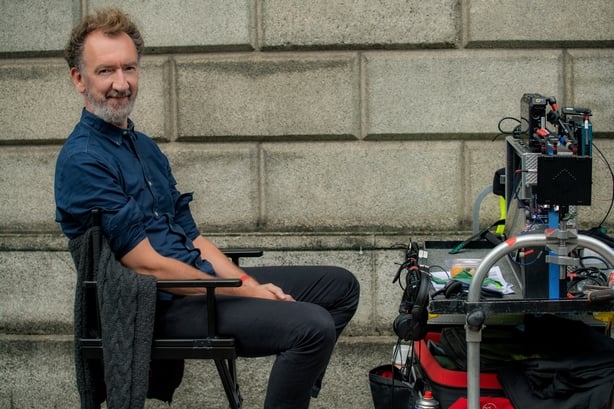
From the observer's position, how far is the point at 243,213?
5.61 m

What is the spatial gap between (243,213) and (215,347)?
2134 mm

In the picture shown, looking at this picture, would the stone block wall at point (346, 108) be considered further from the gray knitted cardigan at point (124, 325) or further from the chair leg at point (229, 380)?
the gray knitted cardigan at point (124, 325)

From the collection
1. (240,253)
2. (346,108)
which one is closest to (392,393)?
(240,253)

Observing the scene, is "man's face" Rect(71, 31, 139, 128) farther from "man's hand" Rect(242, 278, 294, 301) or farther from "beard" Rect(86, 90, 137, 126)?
"man's hand" Rect(242, 278, 294, 301)

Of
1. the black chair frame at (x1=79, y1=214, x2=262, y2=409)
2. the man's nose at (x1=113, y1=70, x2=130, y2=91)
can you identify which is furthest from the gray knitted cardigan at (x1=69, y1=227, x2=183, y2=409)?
the man's nose at (x1=113, y1=70, x2=130, y2=91)

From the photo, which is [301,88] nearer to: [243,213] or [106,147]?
[243,213]

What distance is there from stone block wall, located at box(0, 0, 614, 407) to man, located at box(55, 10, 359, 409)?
1.45m

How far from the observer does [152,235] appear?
3.85 m

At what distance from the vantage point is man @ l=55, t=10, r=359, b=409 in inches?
139

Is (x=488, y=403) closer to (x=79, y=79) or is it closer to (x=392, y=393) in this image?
(x=392, y=393)

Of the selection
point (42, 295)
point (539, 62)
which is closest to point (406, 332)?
point (539, 62)

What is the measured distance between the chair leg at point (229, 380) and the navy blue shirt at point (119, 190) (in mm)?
403

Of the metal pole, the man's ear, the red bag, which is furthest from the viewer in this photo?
the man's ear

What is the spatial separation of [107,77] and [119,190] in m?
0.47
